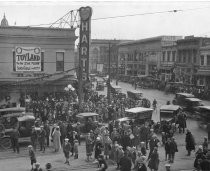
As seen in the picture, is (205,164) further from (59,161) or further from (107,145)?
(59,161)

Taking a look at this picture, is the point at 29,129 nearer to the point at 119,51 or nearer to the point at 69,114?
the point at 69,114

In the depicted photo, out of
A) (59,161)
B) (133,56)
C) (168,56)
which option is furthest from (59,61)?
(133,56)

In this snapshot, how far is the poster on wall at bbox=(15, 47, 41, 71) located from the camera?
34.8 meters

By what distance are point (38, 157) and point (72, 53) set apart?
18.0 meters

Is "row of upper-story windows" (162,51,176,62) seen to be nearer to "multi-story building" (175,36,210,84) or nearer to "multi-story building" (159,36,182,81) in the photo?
"multi-story building" (159,36,182,81)

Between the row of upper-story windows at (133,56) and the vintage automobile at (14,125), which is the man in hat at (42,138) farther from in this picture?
the row of upper-story windows at (133,56)

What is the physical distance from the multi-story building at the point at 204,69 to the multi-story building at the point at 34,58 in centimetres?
2618

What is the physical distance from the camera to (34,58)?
1391 inches

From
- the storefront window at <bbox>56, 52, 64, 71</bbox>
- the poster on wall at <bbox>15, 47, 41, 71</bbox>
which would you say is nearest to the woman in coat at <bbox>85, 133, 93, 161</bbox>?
the poster on wall at <bbox>15, 47, 41, 71</bbox>

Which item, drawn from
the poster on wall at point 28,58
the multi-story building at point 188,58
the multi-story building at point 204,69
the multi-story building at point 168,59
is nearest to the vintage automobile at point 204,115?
the poster on wall at point 28,58

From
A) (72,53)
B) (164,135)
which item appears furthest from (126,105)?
(164,135)

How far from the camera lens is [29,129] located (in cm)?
2209

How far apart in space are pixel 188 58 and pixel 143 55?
22411mm

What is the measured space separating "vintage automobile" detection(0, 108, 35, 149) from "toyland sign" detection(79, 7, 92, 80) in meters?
9.11
